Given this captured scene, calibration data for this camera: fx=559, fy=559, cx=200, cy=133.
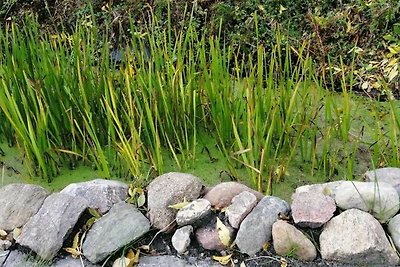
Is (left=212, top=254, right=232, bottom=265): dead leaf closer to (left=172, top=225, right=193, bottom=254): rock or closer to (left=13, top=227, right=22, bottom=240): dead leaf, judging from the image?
(left=172, top=225, right=193, bottom=254): rock

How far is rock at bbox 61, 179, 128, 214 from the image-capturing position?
200 centimetres

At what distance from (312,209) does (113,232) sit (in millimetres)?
666

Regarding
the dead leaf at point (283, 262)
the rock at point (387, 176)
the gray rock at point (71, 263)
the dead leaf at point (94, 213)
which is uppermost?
the rock at point (387, 176)

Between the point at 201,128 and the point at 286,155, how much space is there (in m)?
0.41

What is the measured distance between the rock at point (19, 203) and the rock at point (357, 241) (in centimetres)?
103

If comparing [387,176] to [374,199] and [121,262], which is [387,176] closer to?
[374,199]

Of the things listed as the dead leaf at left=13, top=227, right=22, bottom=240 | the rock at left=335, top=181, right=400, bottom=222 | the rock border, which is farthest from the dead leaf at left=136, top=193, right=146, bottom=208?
the rock at left=335, top=181, right=400, bottom=222

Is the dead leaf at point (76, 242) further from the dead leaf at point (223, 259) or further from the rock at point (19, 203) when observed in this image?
the dead leaf at point (223, 259)

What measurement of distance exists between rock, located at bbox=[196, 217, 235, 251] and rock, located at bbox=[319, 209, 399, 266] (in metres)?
0.33

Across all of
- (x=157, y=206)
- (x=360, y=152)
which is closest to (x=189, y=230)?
(x=157, y=206)

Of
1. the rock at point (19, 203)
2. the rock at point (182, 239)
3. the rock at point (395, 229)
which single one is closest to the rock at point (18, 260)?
the rock at point (19, 203)

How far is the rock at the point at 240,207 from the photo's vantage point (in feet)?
6.11

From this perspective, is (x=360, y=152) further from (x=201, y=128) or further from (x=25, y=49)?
(x=25, y=49)

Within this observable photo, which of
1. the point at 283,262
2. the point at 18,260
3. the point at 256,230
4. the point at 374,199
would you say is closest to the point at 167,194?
the point at 256,230
